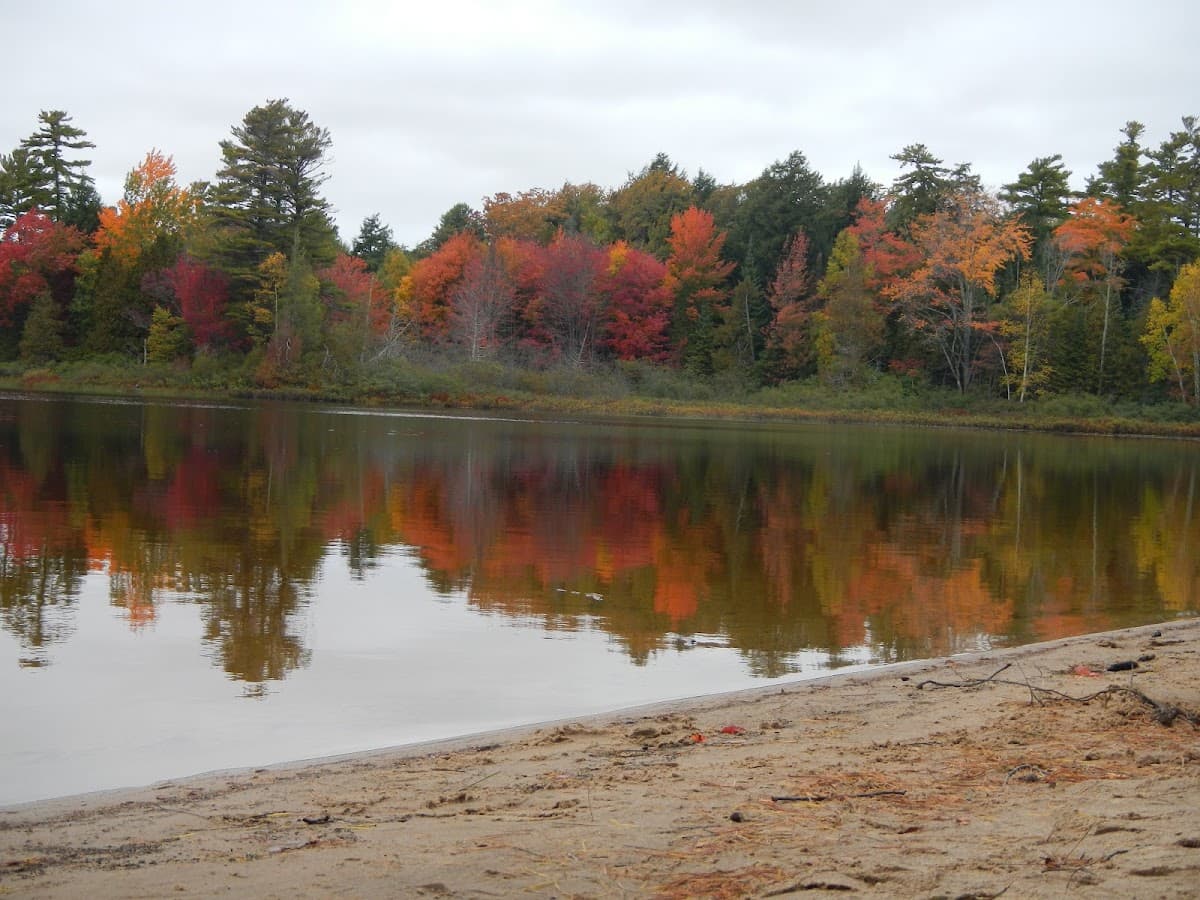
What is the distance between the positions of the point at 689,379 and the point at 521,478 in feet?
150

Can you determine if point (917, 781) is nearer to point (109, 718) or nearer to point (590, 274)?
point (109, 718)

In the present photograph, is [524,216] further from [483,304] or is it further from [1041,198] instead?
[1041,198]

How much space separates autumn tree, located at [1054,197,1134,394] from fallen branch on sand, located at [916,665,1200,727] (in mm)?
55932

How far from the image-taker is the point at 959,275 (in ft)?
199

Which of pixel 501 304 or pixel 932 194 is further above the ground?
pixel 932 194

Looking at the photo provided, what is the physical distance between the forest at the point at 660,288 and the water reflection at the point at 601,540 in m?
29.2

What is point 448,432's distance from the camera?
37.2m

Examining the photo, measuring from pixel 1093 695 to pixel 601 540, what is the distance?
8.70 meters

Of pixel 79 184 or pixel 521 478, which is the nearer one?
pixel 521 478

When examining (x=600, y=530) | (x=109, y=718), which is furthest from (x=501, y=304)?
(x=109, y=718)

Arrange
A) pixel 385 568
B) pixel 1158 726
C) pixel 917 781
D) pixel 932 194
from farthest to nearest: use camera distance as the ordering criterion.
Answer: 1. pixel 932 194
2. pixel 385 568
3. pixel 1158 726
4. pixel 917 781

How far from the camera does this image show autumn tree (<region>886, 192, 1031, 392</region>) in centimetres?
5938

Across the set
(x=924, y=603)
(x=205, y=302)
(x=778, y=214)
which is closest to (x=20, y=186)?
(x=205, y=302)

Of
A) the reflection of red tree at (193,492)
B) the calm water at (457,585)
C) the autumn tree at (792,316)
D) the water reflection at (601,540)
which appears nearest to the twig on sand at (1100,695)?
the calm water at (457,585)
